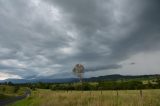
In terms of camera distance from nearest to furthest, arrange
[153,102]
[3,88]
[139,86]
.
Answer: [153,102], [139,86], [3,88]

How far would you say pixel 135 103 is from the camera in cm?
1653

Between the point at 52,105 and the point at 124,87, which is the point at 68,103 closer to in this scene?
the point at 52,105

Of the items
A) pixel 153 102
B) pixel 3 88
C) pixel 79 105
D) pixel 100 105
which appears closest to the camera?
pixel 153 102

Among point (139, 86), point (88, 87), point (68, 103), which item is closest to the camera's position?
point (68, 103)

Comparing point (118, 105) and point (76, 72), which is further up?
point (76, 72)

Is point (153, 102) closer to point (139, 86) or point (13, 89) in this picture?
point (139, 86)

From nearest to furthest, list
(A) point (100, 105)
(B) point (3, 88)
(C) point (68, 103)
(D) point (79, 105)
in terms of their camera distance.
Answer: (A) point (100, 105)
(D) point (79, 105)
(C) point (68, 103)
(B) point (3, 88)

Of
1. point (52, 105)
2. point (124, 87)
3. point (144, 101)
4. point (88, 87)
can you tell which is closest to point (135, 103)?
point (144, 101)

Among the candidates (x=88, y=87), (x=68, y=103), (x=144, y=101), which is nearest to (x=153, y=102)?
(x=144, y=101)

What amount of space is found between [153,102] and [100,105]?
147 inches

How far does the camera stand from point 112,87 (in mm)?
92500

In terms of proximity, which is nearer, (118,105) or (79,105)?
(118,105)

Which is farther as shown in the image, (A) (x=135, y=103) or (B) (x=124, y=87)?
(B) (x=124, y=87)

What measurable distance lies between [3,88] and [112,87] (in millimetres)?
66581
